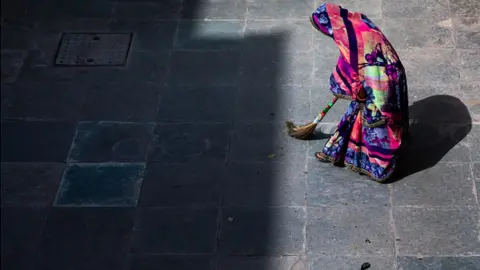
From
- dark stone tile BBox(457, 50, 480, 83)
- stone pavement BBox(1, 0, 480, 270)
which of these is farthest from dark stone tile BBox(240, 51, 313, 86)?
dark stone tile BBox(457, 50, 480, 83)

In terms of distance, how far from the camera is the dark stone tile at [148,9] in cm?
858

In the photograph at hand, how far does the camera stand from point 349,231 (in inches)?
252

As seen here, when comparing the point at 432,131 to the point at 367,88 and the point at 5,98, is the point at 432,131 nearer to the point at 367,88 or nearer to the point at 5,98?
the point at 367,88

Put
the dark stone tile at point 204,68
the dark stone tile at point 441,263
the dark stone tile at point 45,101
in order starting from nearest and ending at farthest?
the dark stone tile at point 441,263 → the dark stone tile at point 45,101 → the dark stone tile at point 204,68

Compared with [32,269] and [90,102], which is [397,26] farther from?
[32,269]

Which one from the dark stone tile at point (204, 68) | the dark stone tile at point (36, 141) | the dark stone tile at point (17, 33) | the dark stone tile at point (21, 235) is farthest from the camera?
the dark stone tile at point (17, 33)

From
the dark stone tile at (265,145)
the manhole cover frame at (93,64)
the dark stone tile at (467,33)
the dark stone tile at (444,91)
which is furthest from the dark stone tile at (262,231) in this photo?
the dark stone tile at (467,33)

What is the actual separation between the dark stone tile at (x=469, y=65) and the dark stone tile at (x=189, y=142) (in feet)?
7.74

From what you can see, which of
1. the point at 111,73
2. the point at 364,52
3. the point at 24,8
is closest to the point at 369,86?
the point at 364,52

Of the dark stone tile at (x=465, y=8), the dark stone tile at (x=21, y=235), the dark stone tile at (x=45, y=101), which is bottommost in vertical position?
the dark stone tile at (x=21, y=235)

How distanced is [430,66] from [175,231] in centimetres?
306

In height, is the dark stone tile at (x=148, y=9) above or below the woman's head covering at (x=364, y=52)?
below

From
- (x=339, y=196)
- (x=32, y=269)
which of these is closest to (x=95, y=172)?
(x=32, y=269)

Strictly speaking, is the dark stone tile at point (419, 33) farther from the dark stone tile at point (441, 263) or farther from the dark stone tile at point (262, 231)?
the dark stone tile at point (441, 263)
